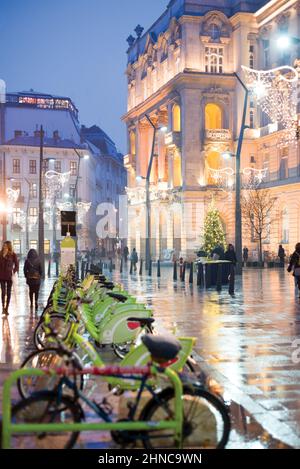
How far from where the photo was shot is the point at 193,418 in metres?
5.75

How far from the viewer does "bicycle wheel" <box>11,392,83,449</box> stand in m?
5.48

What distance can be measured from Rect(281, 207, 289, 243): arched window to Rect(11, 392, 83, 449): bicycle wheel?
44.7 m

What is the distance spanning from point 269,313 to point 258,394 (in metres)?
8.72

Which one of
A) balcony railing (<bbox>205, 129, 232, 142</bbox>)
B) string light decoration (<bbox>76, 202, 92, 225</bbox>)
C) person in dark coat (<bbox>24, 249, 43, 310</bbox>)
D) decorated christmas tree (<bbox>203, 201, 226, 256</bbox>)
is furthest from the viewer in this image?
string light decoration (<bbox>76, 202, 92, 225</bbox>)

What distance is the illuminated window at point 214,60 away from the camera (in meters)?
56.4

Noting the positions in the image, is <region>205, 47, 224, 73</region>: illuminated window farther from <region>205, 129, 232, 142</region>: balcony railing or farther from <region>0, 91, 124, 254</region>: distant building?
<region>0, 91, 124, 254</region>: distant building

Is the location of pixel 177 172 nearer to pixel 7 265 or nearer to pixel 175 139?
pixel 175 139

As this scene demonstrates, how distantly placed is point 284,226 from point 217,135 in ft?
34.4

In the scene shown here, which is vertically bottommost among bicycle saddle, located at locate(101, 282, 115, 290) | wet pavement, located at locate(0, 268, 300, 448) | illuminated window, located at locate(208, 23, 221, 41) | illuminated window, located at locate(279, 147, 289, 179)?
wet pavement, located at locate(0, 268, 300, 448)

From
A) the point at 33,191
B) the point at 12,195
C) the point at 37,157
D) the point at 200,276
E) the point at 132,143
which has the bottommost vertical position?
the point at 200,276

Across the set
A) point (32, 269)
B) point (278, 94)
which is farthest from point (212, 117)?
point (32, 269)

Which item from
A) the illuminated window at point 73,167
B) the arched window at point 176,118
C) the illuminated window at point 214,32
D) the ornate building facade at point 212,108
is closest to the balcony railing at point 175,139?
the ornate building facade at point 212,108

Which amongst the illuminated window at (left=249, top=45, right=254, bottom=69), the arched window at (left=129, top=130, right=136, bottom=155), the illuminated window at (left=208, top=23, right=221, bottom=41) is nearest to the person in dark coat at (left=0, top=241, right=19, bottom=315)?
the illuminated window at (left=249, top=45, right=254, bottom=69)
